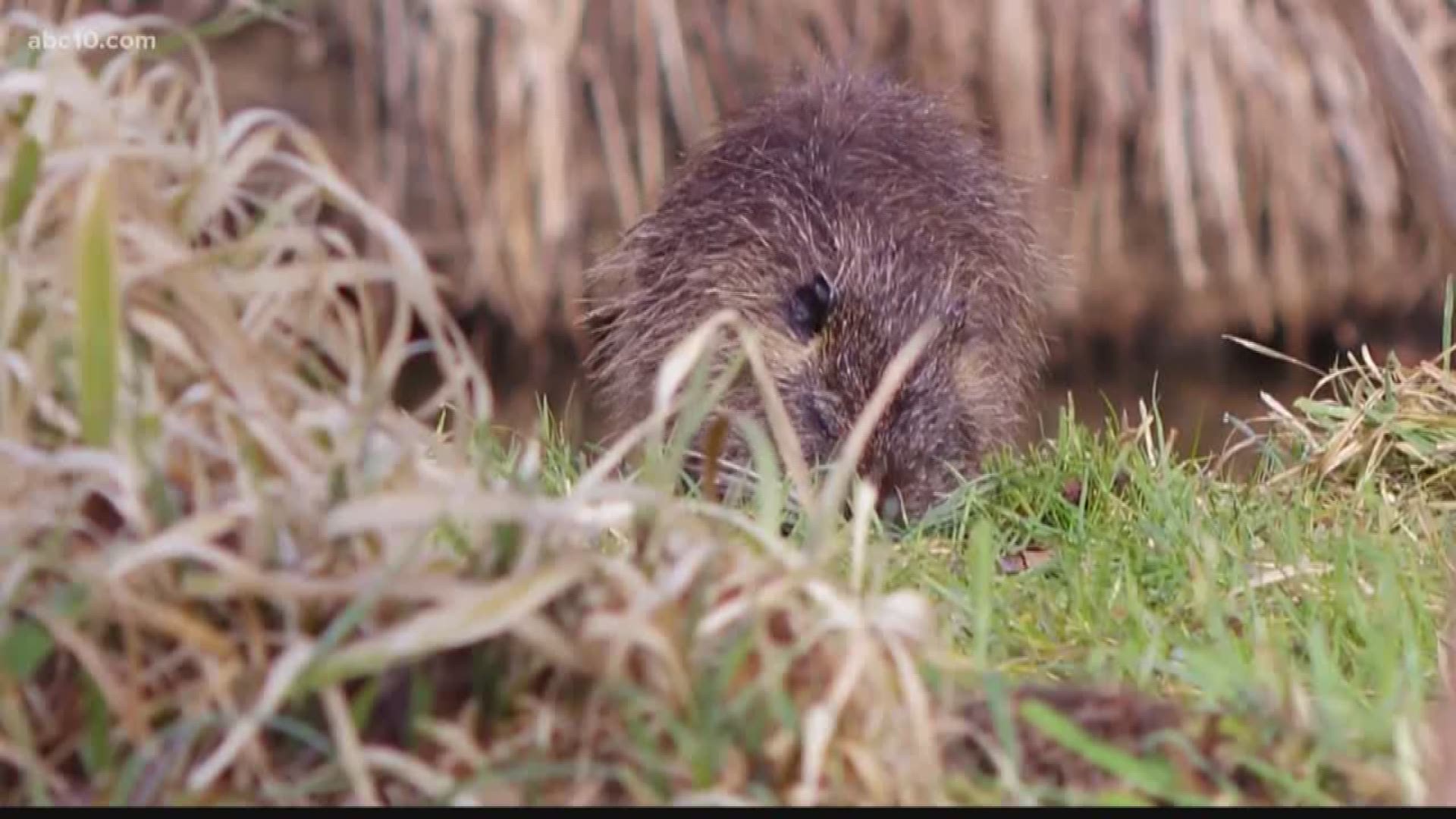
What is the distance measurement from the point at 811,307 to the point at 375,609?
2199 millimetres

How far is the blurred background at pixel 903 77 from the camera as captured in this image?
180 inches

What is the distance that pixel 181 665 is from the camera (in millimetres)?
1488

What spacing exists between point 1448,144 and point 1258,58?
336 centimetres

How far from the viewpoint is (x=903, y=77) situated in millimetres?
4551

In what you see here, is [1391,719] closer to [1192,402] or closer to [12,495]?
[12,495]

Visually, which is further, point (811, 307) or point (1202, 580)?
point (811, 307)

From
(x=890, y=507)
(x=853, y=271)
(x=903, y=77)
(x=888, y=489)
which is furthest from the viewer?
(x=903, y=77)

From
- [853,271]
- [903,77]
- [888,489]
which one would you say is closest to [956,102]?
[903,77]

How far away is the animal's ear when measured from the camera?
3.60 meters

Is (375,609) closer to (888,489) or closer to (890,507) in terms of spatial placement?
(890,507)

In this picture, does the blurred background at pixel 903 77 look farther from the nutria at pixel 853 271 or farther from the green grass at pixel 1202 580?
the green grass at pixel 1202 580

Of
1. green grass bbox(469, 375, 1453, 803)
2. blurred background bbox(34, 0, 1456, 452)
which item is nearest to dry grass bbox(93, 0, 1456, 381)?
blurred background bbox(34, 0, 1456, 452)

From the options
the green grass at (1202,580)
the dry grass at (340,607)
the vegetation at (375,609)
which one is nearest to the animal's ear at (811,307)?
the green grass at (1202,580)

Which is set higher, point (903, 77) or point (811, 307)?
point (903, 77)
